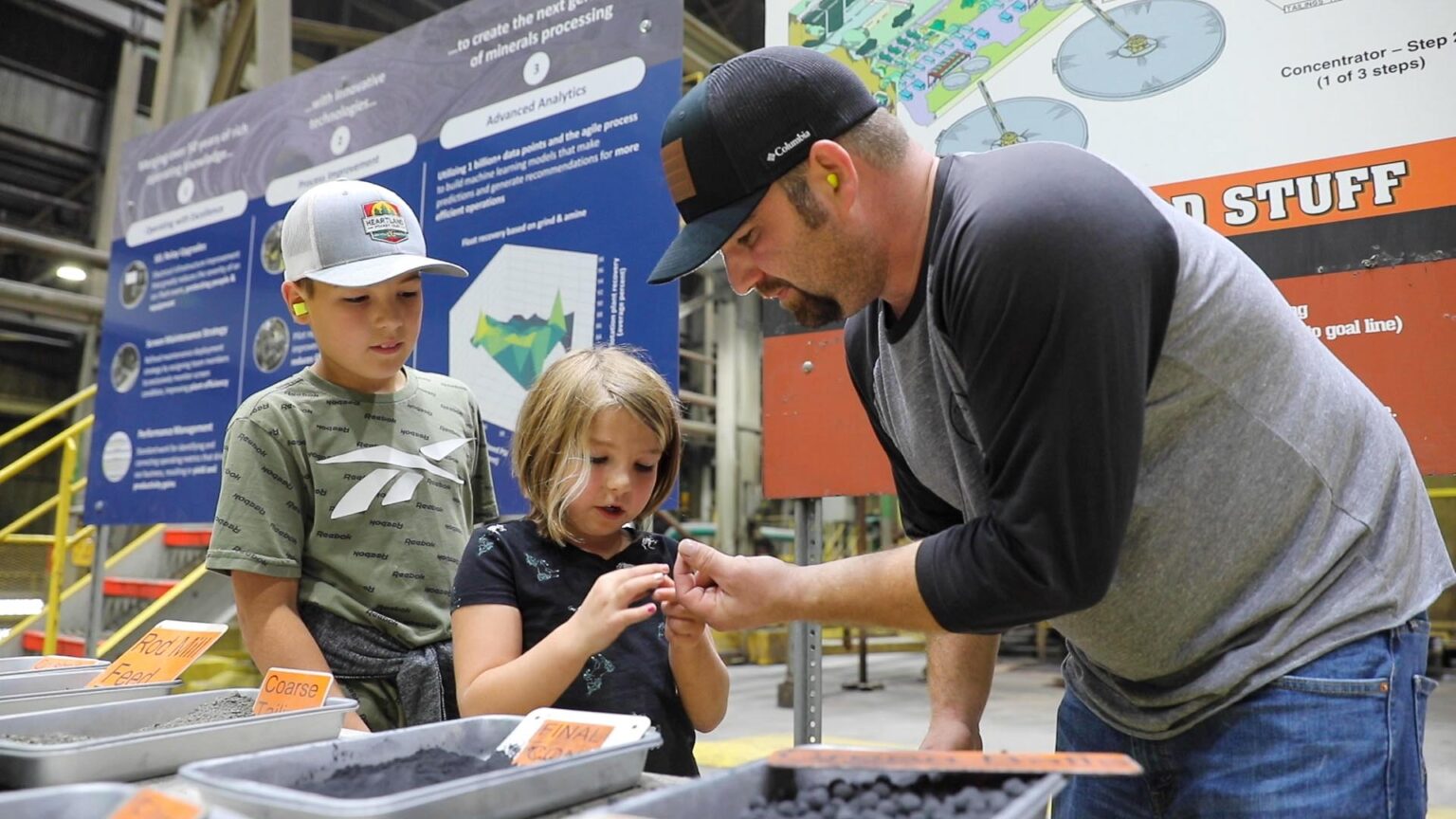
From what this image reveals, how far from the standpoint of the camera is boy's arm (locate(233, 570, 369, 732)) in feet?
4.18

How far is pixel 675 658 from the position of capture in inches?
46.7

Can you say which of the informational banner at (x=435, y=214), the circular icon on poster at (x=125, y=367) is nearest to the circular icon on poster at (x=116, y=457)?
the informational banner at (x=435, y=214)

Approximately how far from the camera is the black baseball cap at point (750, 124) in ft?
2.93

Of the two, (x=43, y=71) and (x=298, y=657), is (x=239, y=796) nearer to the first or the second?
(x=298, y=657)

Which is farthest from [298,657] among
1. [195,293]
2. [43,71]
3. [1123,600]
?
[43,71]

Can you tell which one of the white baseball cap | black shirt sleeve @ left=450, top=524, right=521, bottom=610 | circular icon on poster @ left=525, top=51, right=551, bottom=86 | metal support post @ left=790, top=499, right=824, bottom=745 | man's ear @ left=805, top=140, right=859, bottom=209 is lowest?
metal support post @ left=790, top=499, right=824, bottom=745

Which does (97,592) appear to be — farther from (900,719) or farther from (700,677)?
(900,719)

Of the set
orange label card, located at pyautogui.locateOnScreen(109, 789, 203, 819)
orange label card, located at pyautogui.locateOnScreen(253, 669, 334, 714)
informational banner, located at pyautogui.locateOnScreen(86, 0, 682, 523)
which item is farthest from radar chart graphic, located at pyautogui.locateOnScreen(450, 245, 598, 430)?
orange label card, located at pyautogui.locateOnScreen(109, 789, 203, 819)

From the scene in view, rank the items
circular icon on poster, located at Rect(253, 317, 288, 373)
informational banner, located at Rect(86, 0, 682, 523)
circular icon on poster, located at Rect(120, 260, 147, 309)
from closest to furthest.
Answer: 1. informational banner, located at Rect(86, 0, 682, 523)
2. circular icon on poster, located at Rect(253, 317, 288, 373)
3. circular icon on poster, located at Rect(120, 260, 147, 309)

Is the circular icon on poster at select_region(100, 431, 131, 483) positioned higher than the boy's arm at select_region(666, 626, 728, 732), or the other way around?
the circular icon on poster at select_region(100, 431, 131, 483)

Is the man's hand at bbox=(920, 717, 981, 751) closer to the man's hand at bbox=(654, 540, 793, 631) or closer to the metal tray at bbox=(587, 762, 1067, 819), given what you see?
the man's hand at bbox=(654, 540, 793, 631)

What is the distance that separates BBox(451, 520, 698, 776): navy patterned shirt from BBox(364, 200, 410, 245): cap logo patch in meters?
0.46

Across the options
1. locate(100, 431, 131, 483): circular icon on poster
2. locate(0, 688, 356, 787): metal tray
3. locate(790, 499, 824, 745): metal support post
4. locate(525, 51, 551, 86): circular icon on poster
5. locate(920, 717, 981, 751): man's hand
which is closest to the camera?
locate(0, 688, 356, 787): metal tray

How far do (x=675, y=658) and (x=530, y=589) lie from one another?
0.68ft
